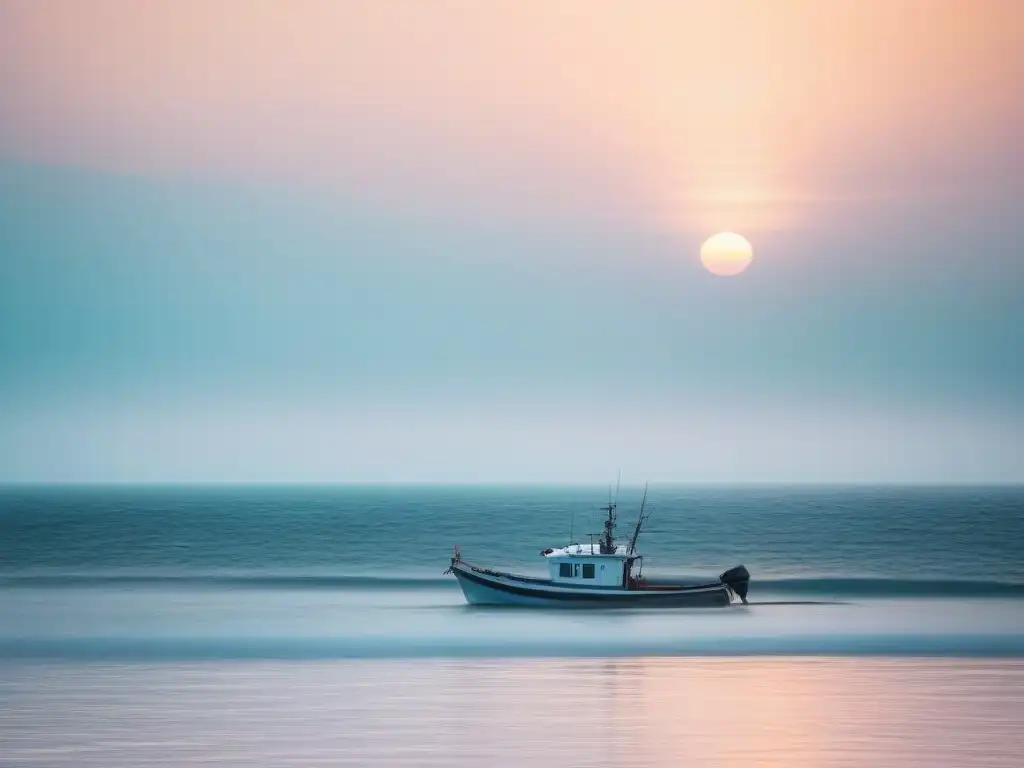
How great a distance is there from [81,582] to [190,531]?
51.8m

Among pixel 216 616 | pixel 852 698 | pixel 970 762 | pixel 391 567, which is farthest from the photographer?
pixel 391 567

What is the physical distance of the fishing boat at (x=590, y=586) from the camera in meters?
51.7

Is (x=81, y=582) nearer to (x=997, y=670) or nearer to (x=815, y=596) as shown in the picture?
(x=815, y=596)

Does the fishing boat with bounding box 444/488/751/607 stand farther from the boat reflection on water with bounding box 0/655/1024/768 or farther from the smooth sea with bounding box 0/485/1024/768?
the boat reflection on water with bounding box 0/655/1024/768

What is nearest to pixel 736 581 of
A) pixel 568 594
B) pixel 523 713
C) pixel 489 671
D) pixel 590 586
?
pixel 590 586

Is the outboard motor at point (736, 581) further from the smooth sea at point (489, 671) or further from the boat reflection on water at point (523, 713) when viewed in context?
the boat reflection on water at point (523, 713)

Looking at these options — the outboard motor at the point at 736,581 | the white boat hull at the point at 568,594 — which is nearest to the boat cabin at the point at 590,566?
the white boat hull at the point at 568,594

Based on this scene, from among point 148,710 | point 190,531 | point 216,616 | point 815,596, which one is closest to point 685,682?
point 148,710

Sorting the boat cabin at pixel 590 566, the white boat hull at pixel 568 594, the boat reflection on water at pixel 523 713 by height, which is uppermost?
the boat cabin at pixel 590 566

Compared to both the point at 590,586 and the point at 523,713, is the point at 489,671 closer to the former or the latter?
the point at 523,713

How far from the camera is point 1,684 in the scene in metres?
32.7

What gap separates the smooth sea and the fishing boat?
0.82m

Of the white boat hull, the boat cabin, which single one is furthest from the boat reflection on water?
the white boat hull

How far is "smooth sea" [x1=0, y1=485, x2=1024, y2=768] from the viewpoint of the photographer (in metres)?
A: 25.1
